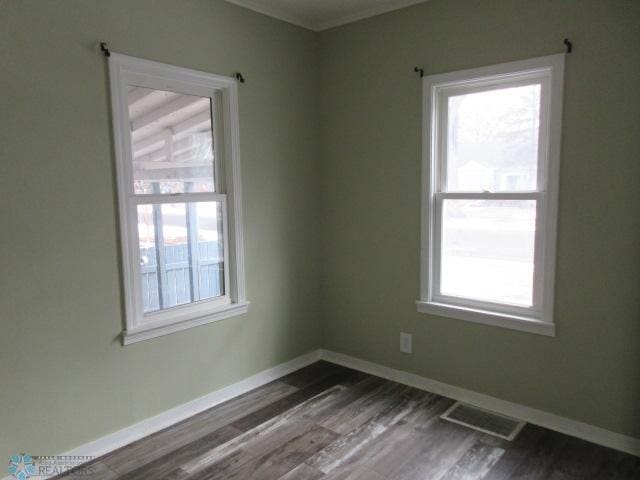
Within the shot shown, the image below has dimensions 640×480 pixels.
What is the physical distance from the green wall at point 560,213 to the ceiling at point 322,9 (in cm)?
6

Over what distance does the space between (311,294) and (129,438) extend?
1.62 metres

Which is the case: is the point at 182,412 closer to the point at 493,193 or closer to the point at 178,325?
the point at 178,325

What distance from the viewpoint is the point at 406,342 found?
10.9 ft

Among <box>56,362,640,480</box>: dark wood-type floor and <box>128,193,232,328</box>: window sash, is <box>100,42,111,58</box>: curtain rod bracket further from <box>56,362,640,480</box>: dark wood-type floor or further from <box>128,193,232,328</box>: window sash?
<box>56,362,640,480</box>: dark wood-type floor

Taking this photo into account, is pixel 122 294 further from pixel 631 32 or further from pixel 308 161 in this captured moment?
pixel 631 32

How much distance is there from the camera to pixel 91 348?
2447 millimetres

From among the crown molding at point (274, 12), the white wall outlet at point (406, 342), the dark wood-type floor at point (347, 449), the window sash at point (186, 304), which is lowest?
the dark wood-type floor at point (347, 449)

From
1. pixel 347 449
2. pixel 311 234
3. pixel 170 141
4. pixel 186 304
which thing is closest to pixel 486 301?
pixel 347 449

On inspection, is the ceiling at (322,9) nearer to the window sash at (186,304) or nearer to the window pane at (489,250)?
the window sash at (186,304)

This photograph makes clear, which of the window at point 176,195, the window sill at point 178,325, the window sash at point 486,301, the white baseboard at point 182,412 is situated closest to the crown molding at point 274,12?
the window at point 176,195

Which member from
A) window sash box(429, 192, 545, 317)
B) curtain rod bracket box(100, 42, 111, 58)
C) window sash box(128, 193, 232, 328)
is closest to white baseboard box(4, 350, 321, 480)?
window sash box(128, 193, 232, 328)

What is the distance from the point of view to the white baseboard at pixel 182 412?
249 centimetres

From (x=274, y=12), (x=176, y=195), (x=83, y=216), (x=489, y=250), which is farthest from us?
(x=274, y=12)

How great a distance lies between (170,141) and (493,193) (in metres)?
1.93
